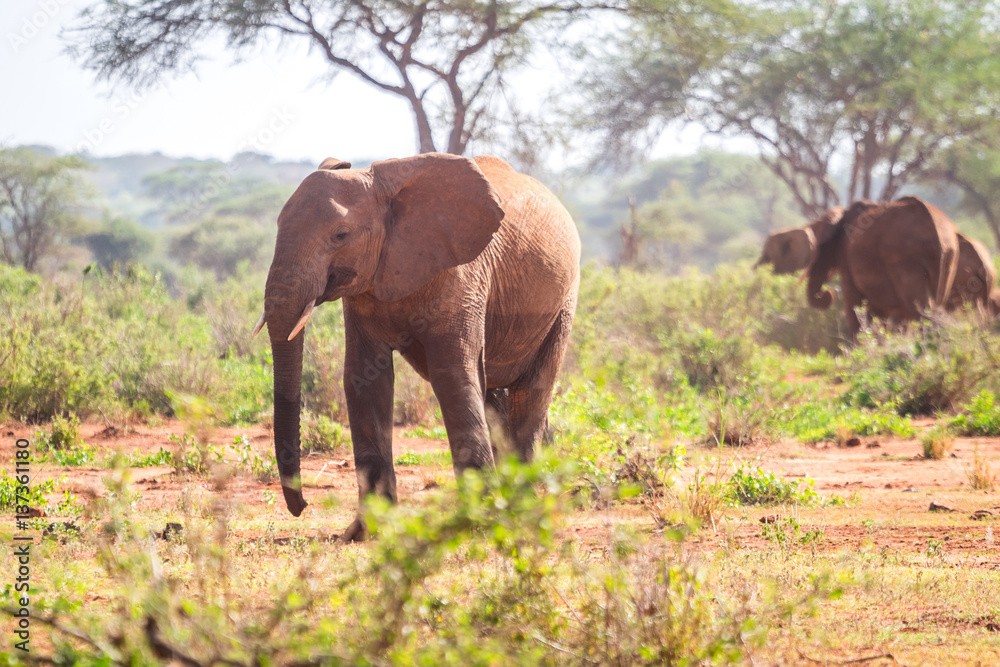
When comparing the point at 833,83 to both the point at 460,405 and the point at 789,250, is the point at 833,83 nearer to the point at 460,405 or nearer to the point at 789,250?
the point at 789,250

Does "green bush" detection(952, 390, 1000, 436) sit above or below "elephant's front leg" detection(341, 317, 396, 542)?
below

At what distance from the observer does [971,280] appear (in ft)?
45.2

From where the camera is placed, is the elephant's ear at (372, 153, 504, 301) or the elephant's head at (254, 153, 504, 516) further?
the elephant's ear at (372, 153, 504, 301)

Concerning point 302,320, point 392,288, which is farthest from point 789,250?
point 302,320

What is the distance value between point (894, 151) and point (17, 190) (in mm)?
22672

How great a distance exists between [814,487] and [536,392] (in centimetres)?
191

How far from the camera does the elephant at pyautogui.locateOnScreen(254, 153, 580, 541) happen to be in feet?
14.4

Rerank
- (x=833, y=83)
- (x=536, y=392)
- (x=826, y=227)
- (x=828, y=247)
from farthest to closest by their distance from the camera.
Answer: (x=833, y=83) < (x=828, y=247) < (x=826, y=227) < (x=536, y=392)

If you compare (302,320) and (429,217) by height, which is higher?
(429,217)

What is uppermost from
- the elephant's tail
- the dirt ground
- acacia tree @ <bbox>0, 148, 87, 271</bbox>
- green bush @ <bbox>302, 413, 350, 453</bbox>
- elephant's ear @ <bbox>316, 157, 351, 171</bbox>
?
acacia tree @ <bbox>0, 148, 87, 271</bbox>

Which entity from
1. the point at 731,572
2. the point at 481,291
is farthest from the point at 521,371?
the point at 731,572

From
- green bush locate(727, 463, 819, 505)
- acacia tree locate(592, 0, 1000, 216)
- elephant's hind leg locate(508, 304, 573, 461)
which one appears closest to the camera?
green bush locate(727, 463, 819, 505)

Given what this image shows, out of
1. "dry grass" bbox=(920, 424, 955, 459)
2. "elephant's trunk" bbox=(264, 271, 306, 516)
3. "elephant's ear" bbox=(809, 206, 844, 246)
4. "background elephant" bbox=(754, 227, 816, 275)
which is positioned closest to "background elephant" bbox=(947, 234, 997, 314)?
"elephant's ear" bbox=(809, 206, 844, 246)

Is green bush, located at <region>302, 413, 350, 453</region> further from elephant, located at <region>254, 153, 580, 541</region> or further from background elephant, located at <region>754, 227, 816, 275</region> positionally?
background elephant, located at <region>754, 227, 816, 275</region>
